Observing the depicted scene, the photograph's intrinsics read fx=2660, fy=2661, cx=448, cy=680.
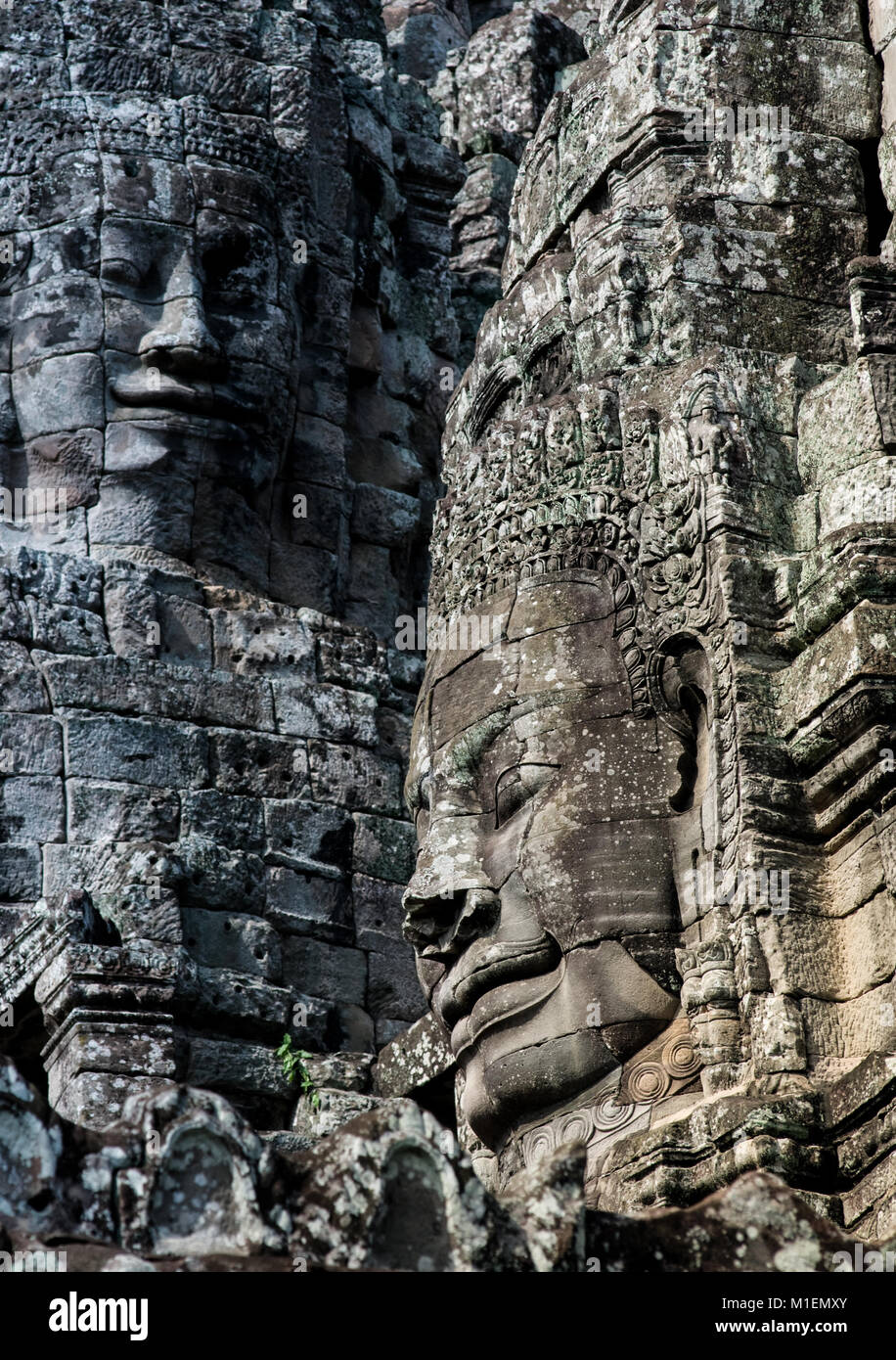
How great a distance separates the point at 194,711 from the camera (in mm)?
17750

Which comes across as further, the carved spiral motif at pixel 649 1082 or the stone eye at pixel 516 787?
the stone eye at pixel 516 787

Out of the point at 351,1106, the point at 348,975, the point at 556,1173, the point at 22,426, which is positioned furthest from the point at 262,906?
the point at 556,1173

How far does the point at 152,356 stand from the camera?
1914 cm

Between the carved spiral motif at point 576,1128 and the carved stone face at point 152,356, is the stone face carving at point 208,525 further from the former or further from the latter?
the carved spiral motif at point 576,1128

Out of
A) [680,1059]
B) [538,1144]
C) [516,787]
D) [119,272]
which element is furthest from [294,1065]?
[680,1059]

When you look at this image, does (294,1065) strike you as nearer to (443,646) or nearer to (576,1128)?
(443,646)

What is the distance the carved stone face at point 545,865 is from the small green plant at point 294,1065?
5124mm

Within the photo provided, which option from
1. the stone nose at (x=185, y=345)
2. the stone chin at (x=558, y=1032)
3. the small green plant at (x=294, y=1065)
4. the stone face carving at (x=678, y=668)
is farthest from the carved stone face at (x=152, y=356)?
the stone chin at (x=558, y=1032)

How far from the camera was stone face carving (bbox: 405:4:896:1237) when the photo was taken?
9789 mm

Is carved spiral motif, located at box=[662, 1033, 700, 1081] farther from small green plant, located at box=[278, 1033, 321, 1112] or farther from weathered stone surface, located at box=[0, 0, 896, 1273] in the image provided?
small green plant, located at box=[278, 1033, 321, 1112]

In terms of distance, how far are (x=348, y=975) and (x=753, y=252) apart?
728cm

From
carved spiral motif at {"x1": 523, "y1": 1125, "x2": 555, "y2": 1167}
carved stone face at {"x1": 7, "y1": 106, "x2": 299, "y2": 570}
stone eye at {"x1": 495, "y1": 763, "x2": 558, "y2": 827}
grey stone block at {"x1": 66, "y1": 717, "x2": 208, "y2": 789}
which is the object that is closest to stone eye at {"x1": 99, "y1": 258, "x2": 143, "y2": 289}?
carved stone face at {"x1": 7, "y1": 106, "x2": 299, "y2": 570}

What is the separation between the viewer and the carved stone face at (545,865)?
10.2 metres

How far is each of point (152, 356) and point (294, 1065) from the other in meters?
5.63
